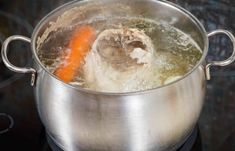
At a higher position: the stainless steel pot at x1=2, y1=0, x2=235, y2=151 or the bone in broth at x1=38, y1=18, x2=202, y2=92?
the bone in broth at x1=38, y1=18, x2=202, y2=92

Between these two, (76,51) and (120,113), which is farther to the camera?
(76,51)

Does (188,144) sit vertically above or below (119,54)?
below

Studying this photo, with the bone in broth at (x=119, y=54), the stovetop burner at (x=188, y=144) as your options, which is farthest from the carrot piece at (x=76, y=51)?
the stovetop burner at (x=188, y=144)

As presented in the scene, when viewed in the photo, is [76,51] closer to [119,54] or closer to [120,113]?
[119,54]

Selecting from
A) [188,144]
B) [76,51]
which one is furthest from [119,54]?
[188,144]

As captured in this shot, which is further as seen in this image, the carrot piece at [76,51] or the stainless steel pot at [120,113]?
the carrot piece at [76,51]

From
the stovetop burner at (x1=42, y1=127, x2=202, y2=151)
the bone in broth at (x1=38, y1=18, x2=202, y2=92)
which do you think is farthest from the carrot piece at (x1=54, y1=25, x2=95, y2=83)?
the stovetop burner at (x1=42, y1=127, x2=202, y2=151)

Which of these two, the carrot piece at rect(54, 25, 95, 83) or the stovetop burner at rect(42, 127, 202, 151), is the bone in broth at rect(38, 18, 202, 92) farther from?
the stovetop burner at rect(42, 127, 202, 151)

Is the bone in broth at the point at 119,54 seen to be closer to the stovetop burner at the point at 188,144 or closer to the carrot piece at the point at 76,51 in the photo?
the carrot piece at the point at 76,51

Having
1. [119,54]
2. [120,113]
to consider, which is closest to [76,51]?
[119,54]
